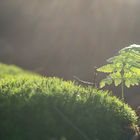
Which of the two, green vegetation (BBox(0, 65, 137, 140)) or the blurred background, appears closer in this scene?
green vegetation (BBox(0, 65, 137, 140))

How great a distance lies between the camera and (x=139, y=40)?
16125 millimetres

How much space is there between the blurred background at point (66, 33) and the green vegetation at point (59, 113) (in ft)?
27.0

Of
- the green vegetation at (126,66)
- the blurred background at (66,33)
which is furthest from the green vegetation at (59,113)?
the blurred background at (66,33)

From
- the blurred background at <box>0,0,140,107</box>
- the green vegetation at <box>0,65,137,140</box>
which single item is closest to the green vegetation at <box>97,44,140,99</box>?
the green vegetation at <box>0,65,137,140</box>

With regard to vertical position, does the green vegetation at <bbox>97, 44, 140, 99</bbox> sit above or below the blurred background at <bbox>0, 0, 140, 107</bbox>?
below

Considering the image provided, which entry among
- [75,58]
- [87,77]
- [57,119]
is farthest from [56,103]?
[75,58]

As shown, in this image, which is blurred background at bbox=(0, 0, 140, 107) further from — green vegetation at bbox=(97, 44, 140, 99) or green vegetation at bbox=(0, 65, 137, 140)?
green vegetation at bbox=(0, 65, 137, 140)

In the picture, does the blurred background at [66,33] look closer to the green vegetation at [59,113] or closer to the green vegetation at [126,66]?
the green vegetation at [126,66]

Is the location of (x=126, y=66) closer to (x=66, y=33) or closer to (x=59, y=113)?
(x=59, y=113)

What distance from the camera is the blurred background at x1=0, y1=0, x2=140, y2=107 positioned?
55.7 feet

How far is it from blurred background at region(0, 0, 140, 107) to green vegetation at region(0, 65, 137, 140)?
8.23 meters

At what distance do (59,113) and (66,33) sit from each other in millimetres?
16019

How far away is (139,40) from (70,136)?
503 inches

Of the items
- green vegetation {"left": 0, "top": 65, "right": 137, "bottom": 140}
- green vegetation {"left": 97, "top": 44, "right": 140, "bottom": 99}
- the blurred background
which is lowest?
green vegetation {"left": 0, "top": 65, "right": 137, "bottom": 140}
